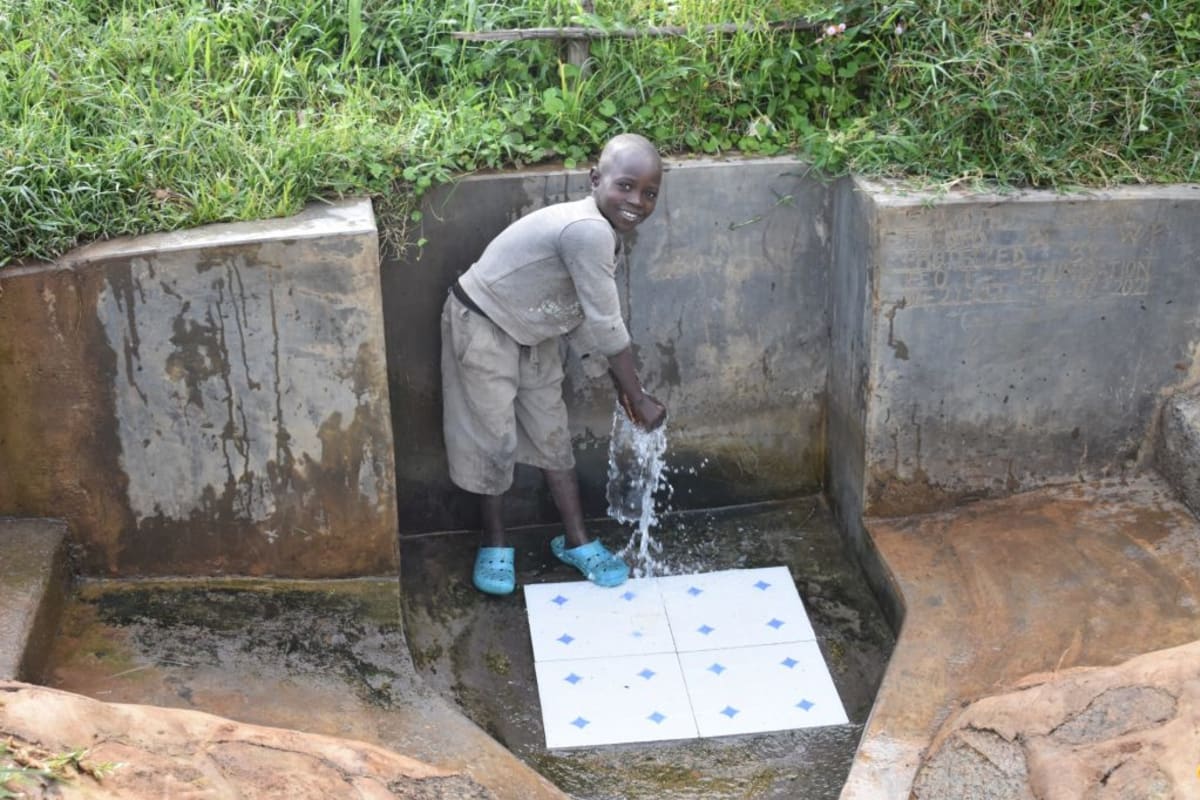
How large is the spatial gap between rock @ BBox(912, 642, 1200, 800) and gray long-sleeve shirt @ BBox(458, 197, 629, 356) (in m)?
1.55

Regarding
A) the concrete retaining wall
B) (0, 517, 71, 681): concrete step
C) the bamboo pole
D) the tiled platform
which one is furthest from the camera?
the bamboo pole

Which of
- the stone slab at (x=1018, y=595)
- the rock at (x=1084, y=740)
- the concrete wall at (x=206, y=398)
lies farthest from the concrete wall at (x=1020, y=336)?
the concrete wall at (x=206, y=398)

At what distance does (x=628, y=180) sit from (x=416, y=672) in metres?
1.58

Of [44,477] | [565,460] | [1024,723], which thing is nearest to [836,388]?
[565,460]

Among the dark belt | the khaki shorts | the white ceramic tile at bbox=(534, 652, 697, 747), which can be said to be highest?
the dark belt

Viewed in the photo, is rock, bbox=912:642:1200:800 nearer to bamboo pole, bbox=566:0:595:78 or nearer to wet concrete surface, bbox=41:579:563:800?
wet concrete surface, bbox=41:579:563:800

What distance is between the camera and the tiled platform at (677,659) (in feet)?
13.6

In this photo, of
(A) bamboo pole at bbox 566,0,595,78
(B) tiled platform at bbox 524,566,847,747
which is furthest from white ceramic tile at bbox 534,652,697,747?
(A) bamboo pole at bbox 566,0,595,78

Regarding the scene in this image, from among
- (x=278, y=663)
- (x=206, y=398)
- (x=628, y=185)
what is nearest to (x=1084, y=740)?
(x=628, y=185)

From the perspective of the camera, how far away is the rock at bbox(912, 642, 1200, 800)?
3.17 m

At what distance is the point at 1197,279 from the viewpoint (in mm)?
4547

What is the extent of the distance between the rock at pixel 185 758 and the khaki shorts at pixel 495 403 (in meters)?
1.35

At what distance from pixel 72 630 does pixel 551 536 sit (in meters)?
1.71

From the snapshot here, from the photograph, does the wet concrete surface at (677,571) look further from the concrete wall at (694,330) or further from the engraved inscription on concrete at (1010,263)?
the engraved inscription on concrete at (1010,263)
